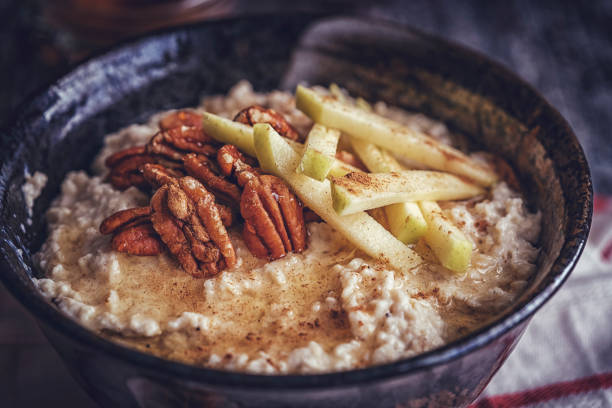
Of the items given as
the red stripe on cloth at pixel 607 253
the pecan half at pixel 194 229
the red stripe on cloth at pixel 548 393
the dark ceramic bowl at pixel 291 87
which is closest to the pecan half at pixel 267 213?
the pecan half at pixel 194 229

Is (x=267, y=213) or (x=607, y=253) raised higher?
(x=267, y=213)

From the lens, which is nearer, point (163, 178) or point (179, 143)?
point (163, 178)

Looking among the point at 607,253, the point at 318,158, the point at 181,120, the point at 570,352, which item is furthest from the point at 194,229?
the point at 607,253

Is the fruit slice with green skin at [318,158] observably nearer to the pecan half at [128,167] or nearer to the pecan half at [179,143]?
the pecan half at [179,143]

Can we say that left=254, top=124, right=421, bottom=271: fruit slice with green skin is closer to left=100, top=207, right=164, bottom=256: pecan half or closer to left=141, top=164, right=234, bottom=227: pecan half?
left=141, top=164, right=234, bottom=227: pecan half

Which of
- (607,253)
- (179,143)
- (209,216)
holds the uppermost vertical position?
(179,143)

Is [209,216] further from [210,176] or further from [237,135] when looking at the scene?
[237,135]
